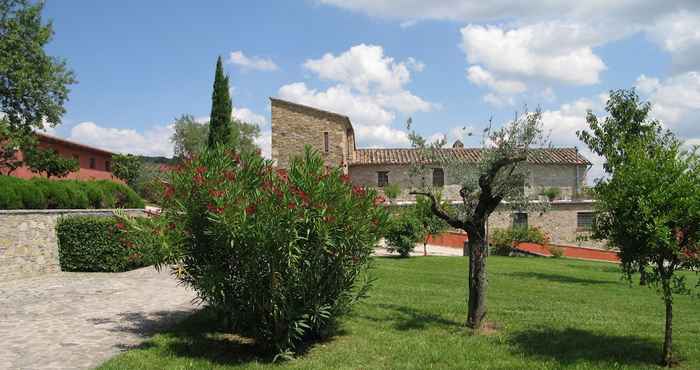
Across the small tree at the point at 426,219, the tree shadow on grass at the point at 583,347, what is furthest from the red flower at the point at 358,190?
the small tree at the point at 426,219

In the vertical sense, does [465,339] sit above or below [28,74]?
below

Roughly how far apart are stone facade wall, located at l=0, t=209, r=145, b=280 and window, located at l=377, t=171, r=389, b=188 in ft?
82.5

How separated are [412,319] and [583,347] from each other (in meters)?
3.05

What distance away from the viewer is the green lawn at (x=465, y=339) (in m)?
6.72

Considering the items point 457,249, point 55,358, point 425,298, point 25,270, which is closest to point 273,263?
point 55,358

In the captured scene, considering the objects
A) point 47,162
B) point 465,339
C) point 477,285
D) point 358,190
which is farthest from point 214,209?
point 47,162

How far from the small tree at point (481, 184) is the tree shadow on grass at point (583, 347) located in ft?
3.42

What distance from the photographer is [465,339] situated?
311 inches

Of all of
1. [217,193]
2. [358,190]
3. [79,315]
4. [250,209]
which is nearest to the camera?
[250,209]

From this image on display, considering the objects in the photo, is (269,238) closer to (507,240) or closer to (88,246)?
(88,246)

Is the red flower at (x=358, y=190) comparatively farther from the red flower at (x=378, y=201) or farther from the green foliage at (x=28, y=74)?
the green foliage at (x=28, y=74)

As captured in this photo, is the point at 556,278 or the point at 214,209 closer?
the point at 214,209

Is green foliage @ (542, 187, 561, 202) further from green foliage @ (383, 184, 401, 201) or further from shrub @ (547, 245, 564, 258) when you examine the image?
green foliage @ (383, 184, 401, 201)

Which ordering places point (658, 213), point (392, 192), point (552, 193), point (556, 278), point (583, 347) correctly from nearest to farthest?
point (658, 213)
point (583, 347)
point (556, 278)
point (392, 192)
point (552, 193)
